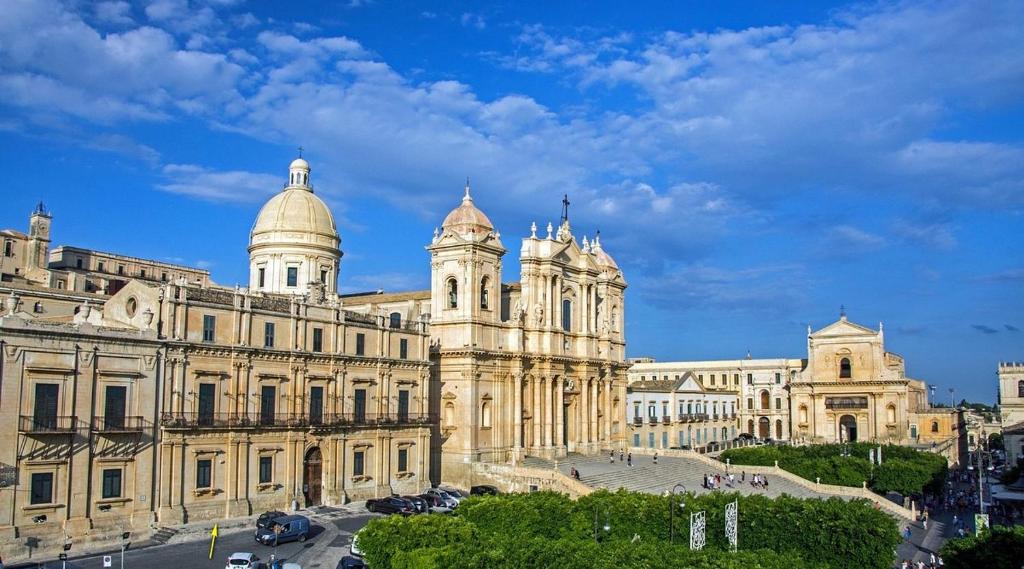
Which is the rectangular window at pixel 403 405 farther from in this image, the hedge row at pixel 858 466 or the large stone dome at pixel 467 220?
the hedge row at pixel 858 466

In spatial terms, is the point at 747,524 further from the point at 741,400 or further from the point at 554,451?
the point at 741,400

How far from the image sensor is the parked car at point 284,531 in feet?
129

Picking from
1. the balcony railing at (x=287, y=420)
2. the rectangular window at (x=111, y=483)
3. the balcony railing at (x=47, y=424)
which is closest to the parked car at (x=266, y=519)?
the balcony railing at (x=287, y=420)

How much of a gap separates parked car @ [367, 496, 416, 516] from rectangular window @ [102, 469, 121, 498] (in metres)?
13.7

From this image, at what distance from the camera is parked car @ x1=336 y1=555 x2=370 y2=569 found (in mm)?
34406

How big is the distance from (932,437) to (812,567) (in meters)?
76.0

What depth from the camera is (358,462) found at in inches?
2028

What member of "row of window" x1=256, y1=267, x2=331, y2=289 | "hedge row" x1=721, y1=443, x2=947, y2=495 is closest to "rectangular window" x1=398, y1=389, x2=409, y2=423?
"row of window" x1=256, y1=267, x2=331, y2=289

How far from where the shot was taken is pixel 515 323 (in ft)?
210

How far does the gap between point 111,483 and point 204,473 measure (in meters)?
4.71

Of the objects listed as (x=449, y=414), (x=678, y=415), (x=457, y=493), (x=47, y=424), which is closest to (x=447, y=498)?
(x=457, y=493)

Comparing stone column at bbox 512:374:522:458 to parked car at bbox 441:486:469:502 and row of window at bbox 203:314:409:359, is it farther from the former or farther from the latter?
row of window at bbox 203:314:409:359

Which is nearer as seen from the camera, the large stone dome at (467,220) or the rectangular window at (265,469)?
the rectangular window at (265,469)

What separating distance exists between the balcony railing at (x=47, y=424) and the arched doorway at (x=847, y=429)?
267 ft
